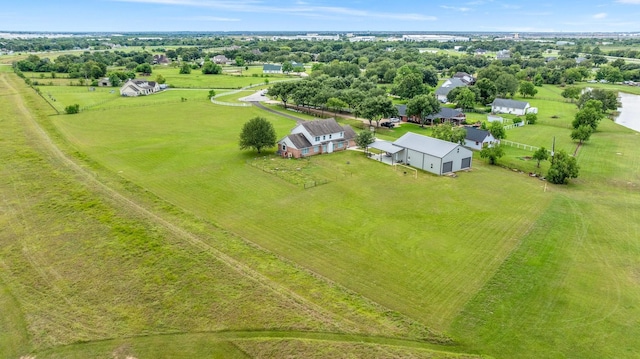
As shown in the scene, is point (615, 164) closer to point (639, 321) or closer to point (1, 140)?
point (639, 321)

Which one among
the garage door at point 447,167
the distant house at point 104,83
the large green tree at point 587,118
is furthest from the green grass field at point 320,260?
the distant house at point 104,83

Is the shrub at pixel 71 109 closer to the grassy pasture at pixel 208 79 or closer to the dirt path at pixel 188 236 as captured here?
the dirt path at pixel 188 236

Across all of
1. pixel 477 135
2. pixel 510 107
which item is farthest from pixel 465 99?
pixel 477 135

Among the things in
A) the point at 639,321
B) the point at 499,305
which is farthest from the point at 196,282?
the point at 639,321

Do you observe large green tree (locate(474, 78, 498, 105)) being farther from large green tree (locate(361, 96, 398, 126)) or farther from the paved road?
the paved road

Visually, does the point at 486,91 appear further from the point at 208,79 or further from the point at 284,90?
the point at 208,79
